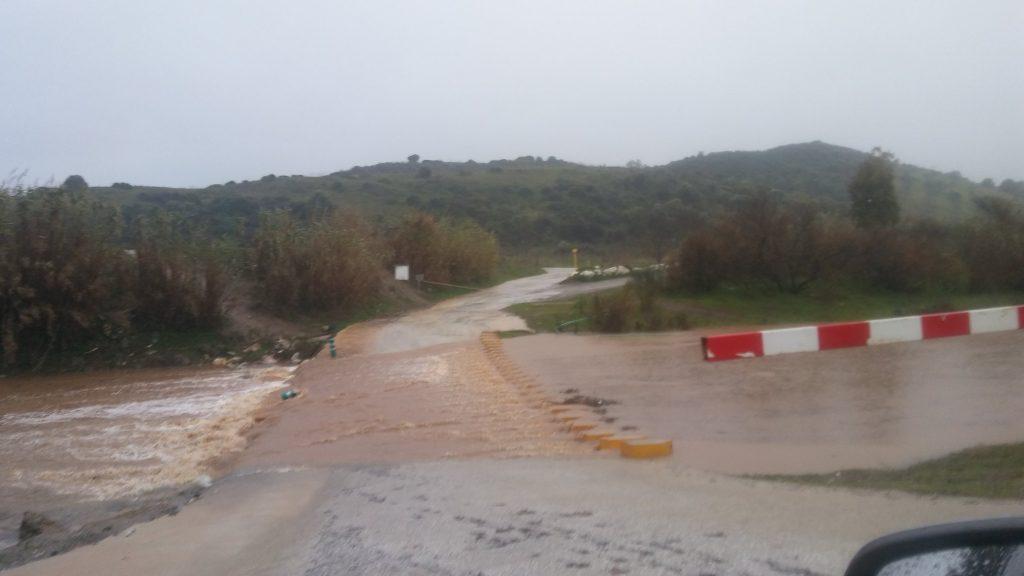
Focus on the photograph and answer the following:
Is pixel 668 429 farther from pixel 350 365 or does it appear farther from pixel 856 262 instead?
pixel 856 262

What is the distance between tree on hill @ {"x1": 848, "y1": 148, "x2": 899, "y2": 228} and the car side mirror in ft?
88.0

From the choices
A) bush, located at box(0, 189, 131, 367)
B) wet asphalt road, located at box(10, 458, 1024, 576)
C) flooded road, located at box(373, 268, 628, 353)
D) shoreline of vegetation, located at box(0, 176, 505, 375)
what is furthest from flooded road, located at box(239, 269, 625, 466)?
bush, located at box(0, 189, 131, 367)

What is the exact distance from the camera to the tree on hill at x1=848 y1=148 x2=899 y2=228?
29.0 m

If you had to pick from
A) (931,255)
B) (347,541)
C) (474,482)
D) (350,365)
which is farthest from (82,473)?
(931,255)

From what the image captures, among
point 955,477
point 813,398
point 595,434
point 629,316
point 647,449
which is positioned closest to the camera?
point 955,477

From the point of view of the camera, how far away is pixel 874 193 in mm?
30109

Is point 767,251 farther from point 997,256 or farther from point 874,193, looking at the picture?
point 874,193

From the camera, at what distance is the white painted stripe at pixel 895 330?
14.0 meters

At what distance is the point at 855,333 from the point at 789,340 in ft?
4.23

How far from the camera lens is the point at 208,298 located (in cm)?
2309

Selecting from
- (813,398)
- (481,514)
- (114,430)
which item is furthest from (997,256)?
(481,514)

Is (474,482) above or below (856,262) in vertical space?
below

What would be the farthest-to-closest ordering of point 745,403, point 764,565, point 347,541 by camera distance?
point 745,403
point 347,541
point 764,565

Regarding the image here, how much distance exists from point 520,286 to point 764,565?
3444 centimetres
